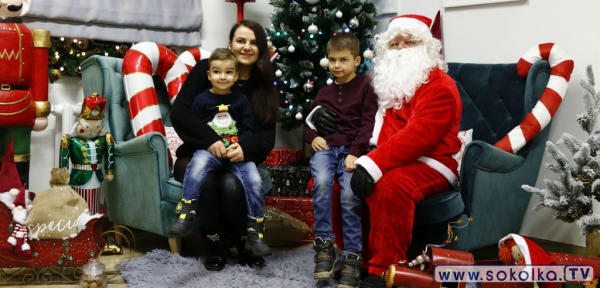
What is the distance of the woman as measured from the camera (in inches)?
109

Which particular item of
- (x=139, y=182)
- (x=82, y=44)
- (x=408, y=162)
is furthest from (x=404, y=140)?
(x=82, y=44)

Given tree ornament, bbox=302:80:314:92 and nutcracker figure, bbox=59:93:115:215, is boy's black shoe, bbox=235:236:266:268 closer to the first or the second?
nutcracker figure, bbox=59:93:115:215

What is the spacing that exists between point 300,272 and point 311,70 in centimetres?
170

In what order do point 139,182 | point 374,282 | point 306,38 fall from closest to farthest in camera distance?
1. point 374,282
2. point 139,182
3. point 306,38

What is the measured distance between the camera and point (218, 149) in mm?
2758

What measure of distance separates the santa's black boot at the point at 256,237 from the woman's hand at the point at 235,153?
0.97 ft

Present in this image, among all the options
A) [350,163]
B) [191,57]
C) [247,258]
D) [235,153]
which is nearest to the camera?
[350,163]

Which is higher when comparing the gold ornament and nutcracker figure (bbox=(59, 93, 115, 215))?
the gold ornament

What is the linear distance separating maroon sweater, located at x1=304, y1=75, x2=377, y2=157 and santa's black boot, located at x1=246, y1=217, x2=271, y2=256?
1.68 feet

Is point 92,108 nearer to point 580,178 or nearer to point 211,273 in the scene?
point 211,273

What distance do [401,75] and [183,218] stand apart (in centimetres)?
120

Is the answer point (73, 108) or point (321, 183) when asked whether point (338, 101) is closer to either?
point (321, 183)

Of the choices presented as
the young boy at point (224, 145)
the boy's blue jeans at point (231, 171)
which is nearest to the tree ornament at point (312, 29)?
the young boy at point (224, 145)

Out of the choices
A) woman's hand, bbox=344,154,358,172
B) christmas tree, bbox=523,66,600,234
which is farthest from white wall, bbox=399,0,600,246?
woman's hand, bbox=344,154,358,172
